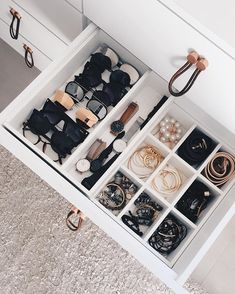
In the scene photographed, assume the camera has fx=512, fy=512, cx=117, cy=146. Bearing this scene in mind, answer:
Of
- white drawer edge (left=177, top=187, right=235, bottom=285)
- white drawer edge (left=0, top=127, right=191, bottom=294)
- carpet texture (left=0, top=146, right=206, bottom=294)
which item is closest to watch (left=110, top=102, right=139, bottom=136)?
white drawer edge (left=0, top=127, right=191, bottom=294)

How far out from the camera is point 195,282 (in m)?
1.79

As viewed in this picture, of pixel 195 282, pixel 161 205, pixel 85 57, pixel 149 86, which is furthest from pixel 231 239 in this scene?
pixel 85 57

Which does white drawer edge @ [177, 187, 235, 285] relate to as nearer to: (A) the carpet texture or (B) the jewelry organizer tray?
(B) the jewelry organizer tray

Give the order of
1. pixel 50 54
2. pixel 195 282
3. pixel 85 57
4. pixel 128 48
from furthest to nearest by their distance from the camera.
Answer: pixel 195 282
pixel 50 54
pixel 85 57
pixel 128 48

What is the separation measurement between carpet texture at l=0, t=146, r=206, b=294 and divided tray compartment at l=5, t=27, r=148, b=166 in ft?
1.94

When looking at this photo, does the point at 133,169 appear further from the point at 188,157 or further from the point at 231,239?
the point at 231,239

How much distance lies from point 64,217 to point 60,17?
0.75 meters

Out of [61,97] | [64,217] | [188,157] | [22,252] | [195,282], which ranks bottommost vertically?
[22,252]

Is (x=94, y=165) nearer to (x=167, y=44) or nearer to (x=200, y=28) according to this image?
(x=167, y=44)

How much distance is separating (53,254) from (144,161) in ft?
2.18

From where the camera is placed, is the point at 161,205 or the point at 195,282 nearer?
the point at 161,205

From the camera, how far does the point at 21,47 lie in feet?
5.82

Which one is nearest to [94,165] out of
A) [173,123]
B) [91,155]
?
[91,155]

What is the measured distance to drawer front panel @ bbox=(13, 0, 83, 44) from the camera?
4.32 ft
